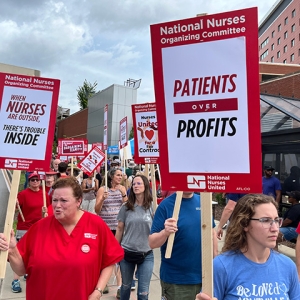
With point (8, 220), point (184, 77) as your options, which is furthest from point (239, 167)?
point (8, 220)

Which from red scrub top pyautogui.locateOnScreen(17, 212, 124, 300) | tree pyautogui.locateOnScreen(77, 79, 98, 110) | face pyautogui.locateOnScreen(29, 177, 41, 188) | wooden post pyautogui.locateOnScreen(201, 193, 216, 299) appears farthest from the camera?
tree pyautogui.locateOnScreen(77, 79, 98, 110)

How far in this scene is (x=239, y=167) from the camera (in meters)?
1.86

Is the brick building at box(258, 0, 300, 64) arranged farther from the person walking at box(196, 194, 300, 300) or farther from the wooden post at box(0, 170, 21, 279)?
the wooden post at box(0, 170, 21, 279)

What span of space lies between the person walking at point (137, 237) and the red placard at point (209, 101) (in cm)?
216

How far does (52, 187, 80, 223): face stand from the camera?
102 inches

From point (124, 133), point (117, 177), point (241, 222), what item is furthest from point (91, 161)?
point (241, 222)

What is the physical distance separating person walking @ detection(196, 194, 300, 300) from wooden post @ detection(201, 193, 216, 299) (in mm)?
196

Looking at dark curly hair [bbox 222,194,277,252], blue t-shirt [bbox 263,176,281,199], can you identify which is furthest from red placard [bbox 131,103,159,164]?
blue t-shirt [bbox 263,176,281,199]

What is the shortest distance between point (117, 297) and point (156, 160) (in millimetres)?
2116

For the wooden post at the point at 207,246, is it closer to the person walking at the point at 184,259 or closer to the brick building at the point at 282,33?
the person walking at the point at 184,259

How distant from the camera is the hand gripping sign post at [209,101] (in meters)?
1.83

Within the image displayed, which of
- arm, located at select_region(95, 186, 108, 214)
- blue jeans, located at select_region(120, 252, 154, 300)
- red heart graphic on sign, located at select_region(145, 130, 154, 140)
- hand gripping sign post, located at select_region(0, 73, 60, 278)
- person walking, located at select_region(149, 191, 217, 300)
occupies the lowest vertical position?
blue jeans, located at select_region(120, 252, 154, 300)

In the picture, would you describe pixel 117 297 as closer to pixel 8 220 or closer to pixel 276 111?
pixel 8 220

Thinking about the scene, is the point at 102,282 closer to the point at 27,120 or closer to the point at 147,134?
the point at 27,120
